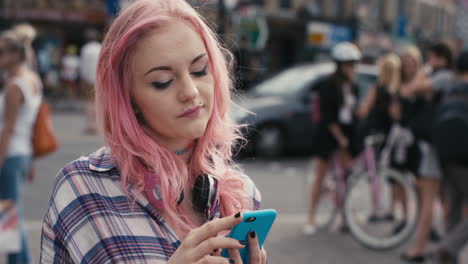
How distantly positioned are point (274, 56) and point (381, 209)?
83.3ft

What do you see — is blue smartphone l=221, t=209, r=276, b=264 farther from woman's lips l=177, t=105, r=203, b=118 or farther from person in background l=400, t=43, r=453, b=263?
person in background l=400, t=43, r=453, b=263

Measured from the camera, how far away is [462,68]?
4.33m

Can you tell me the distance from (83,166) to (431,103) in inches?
171

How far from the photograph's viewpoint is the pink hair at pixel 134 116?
4.20 ft

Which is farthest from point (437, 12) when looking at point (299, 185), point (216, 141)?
point (216, 141)

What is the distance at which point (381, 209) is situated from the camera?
5.61 m

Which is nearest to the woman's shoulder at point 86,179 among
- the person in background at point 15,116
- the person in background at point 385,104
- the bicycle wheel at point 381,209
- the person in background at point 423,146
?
the person in background at point 15,116

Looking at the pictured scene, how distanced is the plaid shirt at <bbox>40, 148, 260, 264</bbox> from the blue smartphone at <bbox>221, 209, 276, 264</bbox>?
0.16 meters

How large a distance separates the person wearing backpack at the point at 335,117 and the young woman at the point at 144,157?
4439mm

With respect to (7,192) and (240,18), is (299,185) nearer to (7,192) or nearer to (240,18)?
(7,192)

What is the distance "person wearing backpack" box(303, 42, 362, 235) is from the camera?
5691mm

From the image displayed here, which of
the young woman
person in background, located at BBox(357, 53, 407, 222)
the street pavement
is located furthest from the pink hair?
person in background, located at BBox(357, 53, 407, 222)

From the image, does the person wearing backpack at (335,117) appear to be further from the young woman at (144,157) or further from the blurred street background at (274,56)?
the young woman at (144,157)

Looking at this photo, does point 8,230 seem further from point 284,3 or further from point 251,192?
point 284,3
